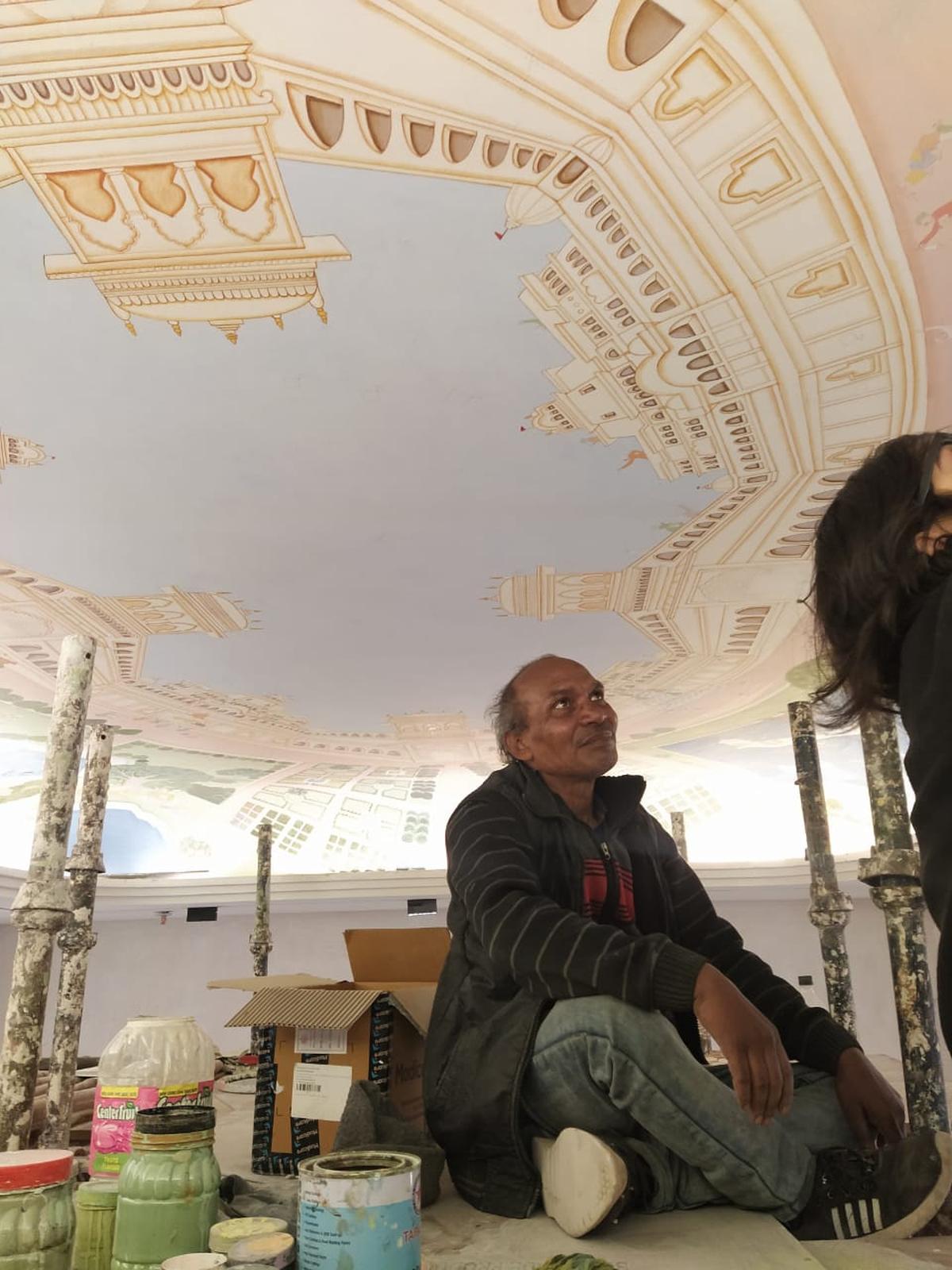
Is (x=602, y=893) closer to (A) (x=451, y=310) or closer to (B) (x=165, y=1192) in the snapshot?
(B) (x=165, y=1192)

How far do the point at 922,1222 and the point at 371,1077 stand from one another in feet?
5.20

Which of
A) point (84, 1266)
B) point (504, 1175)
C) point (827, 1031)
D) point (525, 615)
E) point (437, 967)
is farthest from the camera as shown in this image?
point (525, 615)

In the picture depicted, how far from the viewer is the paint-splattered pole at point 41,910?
13.5ft

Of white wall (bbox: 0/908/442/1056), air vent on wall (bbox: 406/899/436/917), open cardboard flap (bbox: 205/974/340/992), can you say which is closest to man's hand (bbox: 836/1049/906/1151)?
open cardboard flap (bbox: 205/974/340/992)

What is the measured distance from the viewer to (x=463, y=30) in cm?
218

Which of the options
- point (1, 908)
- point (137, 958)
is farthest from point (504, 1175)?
point (137, 958)

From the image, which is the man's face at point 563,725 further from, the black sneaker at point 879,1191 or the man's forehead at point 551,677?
the black sneaker at point 879,1191

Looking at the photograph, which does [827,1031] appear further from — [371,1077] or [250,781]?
[250,781]

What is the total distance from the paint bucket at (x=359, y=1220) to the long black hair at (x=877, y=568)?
112 centimetres

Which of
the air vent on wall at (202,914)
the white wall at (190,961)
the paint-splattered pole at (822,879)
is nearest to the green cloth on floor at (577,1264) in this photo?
the paint-splattered pole at (822,879)

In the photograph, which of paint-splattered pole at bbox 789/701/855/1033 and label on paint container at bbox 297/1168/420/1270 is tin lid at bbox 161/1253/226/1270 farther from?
paint-splattered pole at bbox 789/701/855/1033

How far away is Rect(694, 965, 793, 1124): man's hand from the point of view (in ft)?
5.83

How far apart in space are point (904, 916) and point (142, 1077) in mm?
2935

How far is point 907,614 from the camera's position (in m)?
1.46
